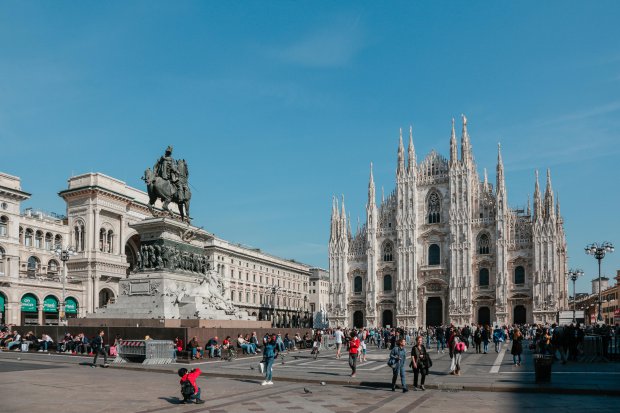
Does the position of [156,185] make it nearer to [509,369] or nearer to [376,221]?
[509,369]

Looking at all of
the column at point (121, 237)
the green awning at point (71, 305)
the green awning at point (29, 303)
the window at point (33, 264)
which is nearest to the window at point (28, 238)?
the window at point (33, 264)

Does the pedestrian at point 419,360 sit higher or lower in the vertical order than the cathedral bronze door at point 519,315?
higher

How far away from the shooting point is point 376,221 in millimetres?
76812

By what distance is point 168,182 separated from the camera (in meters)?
27.1

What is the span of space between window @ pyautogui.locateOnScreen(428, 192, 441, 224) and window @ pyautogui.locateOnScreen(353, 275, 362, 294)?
11.3 m

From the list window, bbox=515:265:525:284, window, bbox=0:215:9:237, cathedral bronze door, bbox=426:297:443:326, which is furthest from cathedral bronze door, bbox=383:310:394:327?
window, bbox=0:215:9:237

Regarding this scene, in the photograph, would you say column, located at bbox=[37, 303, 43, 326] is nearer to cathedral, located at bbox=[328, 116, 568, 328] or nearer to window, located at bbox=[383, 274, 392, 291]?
cathedral, located at bbox=[328, 116, 568, 328]

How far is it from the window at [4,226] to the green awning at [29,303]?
5613 mm

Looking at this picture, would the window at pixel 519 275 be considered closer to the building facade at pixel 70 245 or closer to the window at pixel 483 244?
the window at pixel 483 244

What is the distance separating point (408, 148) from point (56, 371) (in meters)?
61.1

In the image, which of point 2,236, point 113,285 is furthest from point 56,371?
point 113,285

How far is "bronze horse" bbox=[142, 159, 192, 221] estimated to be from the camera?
86.6ft

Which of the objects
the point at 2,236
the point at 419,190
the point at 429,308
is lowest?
the point at 429,308

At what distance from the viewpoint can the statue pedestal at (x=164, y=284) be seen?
25.1m
